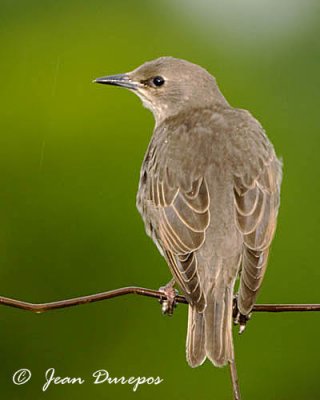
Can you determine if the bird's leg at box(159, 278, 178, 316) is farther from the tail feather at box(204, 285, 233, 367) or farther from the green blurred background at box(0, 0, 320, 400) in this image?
the green blurred background at box(0, 0, 320, 400)

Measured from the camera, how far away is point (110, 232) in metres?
9.33

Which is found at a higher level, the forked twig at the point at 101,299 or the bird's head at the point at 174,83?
the bird's head at the point at 174,83

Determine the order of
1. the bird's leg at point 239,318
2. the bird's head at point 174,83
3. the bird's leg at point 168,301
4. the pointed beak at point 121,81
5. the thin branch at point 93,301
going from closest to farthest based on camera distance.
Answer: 1. the thin branch at point 93,301
2. the bird's leg at point 239,318
3. the bird's leg at point 168,301
4. the pointed beak at point 121,81
5. the bird's head at point 174,83

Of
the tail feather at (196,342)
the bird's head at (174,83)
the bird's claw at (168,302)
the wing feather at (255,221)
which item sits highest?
the bird's head at (174,83)

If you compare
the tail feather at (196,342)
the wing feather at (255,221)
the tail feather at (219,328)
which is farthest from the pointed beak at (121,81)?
the tail feather at (196,342)

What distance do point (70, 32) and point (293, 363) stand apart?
130 inches

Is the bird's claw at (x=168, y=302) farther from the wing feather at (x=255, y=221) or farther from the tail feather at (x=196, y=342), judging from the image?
the wing feather at (x=255, y=221)

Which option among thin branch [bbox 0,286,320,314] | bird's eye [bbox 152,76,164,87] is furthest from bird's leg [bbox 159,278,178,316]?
bird's eye [bbox 152,76,164,87]

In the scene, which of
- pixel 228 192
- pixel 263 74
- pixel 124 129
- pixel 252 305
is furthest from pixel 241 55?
pixel 252 305

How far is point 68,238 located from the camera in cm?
942

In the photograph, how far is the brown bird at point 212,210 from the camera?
7363 millimetres

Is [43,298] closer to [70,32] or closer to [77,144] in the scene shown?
[77,144]

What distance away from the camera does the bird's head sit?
9031 mm

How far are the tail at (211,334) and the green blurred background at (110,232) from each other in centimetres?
162
